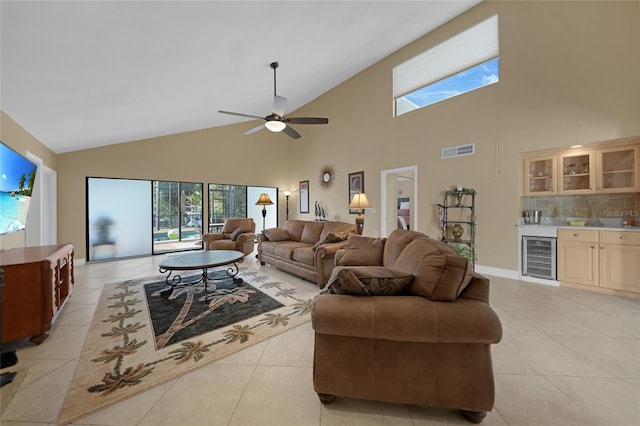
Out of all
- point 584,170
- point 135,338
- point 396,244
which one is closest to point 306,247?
point 396,244

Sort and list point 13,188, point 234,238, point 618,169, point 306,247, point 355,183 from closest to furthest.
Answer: point 13,188 → point 618,169 → point 306,247 → point 234,238 → point 355,183

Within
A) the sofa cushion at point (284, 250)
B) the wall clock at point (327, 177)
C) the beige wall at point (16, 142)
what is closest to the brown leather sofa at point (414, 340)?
the sofa cushion at point (284, 250)

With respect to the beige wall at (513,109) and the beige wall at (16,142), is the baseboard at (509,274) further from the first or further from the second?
the beige wall at (16,142)

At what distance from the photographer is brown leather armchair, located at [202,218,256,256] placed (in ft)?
17.1

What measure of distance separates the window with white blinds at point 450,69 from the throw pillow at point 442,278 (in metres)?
4.27

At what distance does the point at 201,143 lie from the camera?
6.66 m

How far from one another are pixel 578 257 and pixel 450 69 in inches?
149

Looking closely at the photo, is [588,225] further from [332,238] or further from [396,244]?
[332,238]

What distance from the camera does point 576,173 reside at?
144 inches

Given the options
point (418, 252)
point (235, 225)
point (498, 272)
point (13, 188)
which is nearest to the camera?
point (418, 252)

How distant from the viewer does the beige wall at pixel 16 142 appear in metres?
2.79

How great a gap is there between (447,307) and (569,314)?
246cm

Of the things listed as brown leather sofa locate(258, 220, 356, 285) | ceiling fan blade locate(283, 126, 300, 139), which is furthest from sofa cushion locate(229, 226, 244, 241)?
ceiling fan blade locate(283, 126, 300, 139)

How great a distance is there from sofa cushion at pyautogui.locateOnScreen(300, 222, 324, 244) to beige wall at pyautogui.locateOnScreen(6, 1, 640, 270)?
187cm
